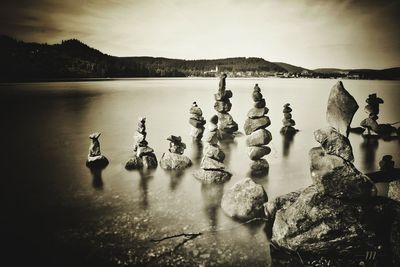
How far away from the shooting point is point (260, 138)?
1388cm

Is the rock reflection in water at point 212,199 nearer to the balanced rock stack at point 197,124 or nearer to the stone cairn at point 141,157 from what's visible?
the stone cairn at point 141,157

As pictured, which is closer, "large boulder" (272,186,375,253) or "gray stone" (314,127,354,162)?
"large boulder" (272,186,375,253)

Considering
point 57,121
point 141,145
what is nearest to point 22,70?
point 57,121

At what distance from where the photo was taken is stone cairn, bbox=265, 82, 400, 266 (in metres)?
6.32

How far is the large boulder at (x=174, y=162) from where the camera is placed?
14.2 metres

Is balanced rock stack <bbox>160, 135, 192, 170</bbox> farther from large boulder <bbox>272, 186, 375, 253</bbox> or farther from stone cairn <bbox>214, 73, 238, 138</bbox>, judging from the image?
stone cairn <bbox>214, 73, 238, 138</bbox>

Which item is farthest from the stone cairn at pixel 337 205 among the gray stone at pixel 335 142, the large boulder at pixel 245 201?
the large boulder at pixel 245 201

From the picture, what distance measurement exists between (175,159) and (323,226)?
9.16m

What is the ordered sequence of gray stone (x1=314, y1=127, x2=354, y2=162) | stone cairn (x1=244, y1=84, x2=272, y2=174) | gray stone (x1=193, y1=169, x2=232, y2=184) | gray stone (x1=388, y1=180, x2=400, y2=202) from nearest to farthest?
gray stone (x1=314, y1=127, x2=354, y2=162)
gray stone (x1=388, y1=180, x2=400, y2=202)
gray stone (x1=193, y1=169, x2=232, y2=184)
stone cairn (x1=244, y1=84, x2=272, y2=174)

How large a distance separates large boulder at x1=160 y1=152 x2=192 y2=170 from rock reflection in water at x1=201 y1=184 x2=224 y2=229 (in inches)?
106

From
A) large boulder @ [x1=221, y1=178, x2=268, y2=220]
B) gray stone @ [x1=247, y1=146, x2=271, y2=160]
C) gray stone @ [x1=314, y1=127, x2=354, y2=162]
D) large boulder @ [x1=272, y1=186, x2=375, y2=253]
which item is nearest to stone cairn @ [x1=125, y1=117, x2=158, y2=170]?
gray stone @ [x1=247, y1=146, x2=271, y2=160]

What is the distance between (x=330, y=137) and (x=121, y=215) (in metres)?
7.20

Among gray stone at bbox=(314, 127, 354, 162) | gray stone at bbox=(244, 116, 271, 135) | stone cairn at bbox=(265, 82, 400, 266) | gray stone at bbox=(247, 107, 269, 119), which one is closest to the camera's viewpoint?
stone cairn at bbox=(265, 82, 400, 266)

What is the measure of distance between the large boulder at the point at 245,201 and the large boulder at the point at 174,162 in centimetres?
520
